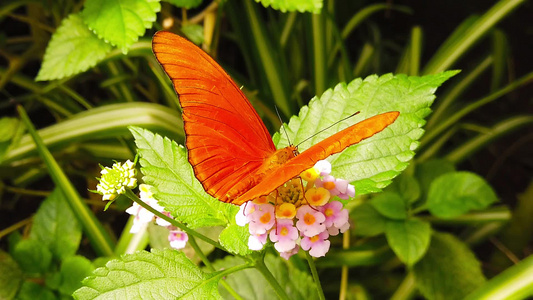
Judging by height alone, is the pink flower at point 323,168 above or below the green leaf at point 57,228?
above

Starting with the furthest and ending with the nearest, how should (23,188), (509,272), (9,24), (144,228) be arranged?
(9,24)
(23,188)
(144,228)
(509,272)

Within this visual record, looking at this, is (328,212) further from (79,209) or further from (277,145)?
(79,209)

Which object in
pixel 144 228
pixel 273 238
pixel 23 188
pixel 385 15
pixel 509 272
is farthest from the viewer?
pixel 385 15

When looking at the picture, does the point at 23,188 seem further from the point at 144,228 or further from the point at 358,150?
the point at 358,150

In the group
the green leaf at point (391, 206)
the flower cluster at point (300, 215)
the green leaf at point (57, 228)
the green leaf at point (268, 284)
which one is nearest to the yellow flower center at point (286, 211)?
the flower cluster at point (300, 215)

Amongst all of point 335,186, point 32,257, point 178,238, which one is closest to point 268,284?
point 178,238

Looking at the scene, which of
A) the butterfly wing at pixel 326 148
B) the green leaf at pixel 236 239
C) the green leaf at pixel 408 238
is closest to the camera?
the butterfly wing at pixel 326 148

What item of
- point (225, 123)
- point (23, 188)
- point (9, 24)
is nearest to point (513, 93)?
point (225, 123)

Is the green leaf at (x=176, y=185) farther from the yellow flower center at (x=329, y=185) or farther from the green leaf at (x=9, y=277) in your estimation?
the green leaf at (x=9, y=277)
